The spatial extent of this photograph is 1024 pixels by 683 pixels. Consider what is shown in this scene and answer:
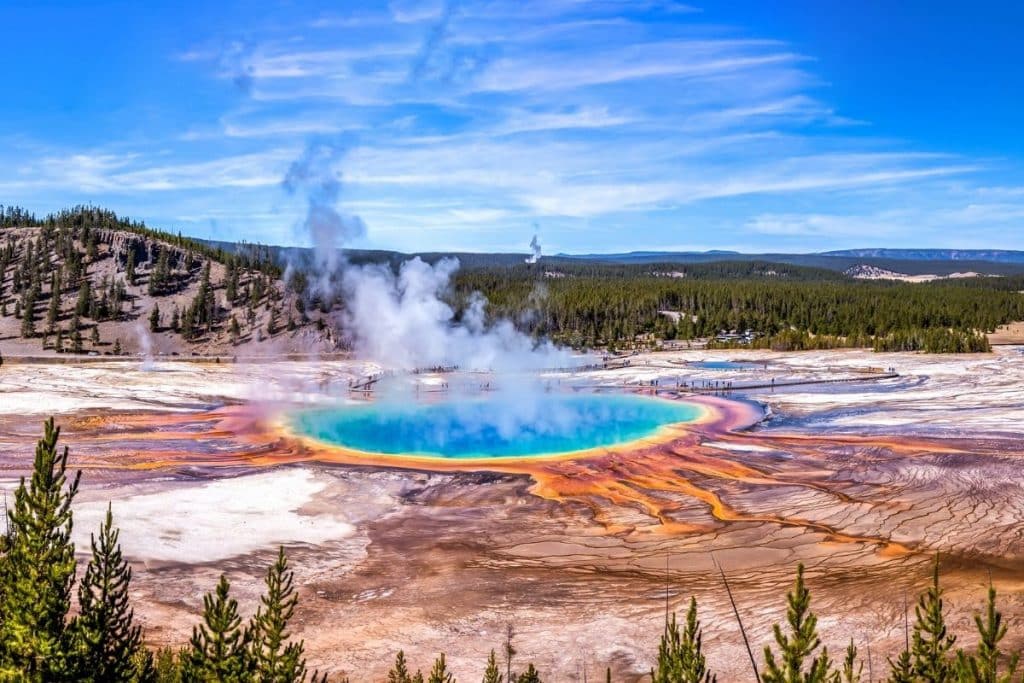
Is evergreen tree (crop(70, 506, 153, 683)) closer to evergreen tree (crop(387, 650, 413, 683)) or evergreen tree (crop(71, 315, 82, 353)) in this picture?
evergreen tree (crop(387, 650, 413, 683))

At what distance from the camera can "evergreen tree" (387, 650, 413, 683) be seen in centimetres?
1033

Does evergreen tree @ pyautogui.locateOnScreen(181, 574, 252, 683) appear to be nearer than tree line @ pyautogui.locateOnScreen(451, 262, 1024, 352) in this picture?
Yes

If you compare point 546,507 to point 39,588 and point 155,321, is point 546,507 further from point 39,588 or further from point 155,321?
point 155,321

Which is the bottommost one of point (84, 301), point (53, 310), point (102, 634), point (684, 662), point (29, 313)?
point (102, 634)

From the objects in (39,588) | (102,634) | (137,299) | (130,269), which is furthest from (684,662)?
(130,269)

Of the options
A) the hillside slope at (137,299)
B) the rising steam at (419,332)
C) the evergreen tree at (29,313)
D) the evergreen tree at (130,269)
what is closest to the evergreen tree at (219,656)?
the rising steam at (419,332)

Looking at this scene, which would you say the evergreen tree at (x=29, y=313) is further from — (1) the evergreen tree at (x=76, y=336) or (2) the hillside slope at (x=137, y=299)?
(1) the evergreen tree at (x=76, y=336)

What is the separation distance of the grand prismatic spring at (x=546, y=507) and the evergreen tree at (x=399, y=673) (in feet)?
1.89

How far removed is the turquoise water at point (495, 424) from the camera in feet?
97.8

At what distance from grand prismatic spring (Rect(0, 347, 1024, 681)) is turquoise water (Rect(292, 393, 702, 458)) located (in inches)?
8.5

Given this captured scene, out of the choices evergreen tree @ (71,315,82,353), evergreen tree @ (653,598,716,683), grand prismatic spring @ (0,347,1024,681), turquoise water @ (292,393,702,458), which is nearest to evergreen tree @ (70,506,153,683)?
grand prismatic spring @ (0,347,1024,681)

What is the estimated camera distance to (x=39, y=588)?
8250 mm

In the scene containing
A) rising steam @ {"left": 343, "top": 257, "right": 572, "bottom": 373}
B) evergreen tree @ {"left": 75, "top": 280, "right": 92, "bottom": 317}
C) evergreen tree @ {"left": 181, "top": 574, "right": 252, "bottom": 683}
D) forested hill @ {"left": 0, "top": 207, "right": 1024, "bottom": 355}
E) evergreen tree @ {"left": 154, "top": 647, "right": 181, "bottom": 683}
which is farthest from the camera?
evergreen tree @ {"left": 75, "top": 280, "right": 92, "bottom": 317}

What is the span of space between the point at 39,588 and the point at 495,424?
1073 inches
